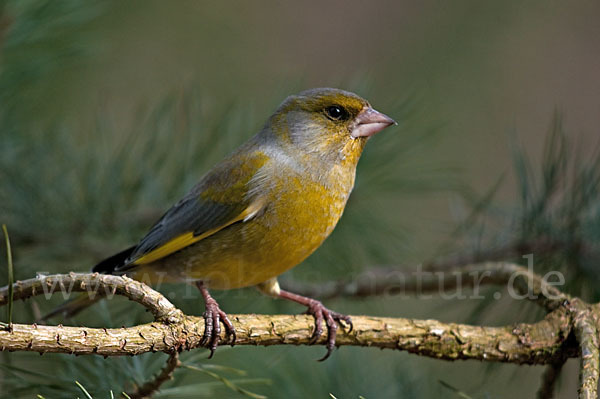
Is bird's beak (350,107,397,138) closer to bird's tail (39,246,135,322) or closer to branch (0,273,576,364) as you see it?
branch (0,273,576,364)

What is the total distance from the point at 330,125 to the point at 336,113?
70mm

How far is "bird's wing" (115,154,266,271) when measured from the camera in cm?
323

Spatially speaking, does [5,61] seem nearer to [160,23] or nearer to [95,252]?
[95,252]

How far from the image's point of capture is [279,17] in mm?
7434

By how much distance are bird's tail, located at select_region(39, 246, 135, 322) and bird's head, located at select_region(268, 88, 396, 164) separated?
1013 mm

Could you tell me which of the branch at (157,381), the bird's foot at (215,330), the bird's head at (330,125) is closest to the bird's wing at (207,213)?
the bird's head at (330,125)

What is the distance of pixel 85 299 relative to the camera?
9.97 feet

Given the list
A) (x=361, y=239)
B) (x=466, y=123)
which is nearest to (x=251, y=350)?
(x=361, y=239)

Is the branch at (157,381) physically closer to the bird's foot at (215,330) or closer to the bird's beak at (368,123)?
the bird's foot at (215,330)

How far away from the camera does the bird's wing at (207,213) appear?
127 inches

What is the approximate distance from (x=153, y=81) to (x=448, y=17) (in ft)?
10.9

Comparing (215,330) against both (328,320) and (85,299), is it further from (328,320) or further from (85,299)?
(85,299)

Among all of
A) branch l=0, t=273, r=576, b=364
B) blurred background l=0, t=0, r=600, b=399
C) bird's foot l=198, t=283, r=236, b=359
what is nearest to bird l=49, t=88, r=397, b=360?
blurred background l=0, t=0, r=600, b=399

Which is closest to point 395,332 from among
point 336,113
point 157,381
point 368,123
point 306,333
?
point 306,333
